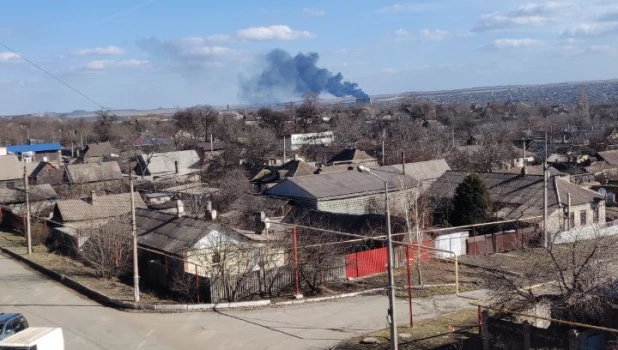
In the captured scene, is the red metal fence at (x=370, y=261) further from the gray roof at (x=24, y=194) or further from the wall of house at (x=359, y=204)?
the gray roof at (x=24, y=194)

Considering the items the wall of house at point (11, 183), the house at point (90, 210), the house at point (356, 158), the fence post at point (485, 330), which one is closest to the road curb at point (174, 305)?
the fence post at point (485, 330)

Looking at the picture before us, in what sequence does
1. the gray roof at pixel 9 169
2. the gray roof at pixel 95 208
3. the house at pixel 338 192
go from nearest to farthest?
the gray roof at pixel 95 208, the house at pixel 338 192, the gray roof at pixel 9 169

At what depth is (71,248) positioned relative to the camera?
2930 centimetres

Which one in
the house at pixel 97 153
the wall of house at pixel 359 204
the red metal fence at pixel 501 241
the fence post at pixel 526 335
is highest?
the house at pixel 97 153

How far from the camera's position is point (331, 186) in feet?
126

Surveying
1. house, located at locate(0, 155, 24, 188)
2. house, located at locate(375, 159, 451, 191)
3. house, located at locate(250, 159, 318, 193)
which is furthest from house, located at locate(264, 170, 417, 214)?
house, located at locate(0, 155, 24, 188)

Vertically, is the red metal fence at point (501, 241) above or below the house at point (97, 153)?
below

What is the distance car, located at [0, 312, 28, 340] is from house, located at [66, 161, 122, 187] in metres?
36.7

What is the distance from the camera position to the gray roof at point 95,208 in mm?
33344

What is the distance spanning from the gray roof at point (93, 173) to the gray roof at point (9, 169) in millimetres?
4970

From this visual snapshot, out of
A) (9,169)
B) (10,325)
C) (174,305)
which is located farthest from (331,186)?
(9,169)

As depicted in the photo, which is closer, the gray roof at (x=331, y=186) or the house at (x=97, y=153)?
the gray roof at (x=331, y=186)

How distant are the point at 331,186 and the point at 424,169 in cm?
1097

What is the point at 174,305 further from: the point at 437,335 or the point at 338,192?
the point at 338,192
